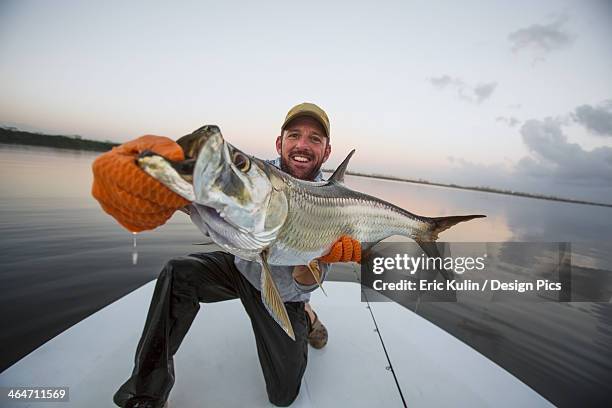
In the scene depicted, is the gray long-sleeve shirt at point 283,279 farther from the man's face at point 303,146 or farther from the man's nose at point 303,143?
the man's nose at point 303,143

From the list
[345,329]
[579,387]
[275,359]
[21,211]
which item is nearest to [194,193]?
[275,359]

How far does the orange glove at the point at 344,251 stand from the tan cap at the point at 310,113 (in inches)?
62.1

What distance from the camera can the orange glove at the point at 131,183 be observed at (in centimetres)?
107

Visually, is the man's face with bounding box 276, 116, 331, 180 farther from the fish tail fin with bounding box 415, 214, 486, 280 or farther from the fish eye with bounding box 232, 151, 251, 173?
the fish eye with bounding box 232, 151, 251, 173

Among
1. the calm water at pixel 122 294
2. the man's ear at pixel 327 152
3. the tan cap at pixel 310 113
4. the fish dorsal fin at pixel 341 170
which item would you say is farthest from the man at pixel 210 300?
the calm water at pixel 122 294

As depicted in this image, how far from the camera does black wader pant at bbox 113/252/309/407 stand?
2002 millimetres

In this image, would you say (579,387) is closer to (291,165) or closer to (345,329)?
(345,329)

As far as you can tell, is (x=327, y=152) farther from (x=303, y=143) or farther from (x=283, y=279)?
(x=283, y=279)

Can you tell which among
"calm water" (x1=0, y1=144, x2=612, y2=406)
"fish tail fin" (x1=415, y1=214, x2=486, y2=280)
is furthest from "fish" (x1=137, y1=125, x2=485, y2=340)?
"calm water" (x1=0, y1=144, x2=612, y2=406)

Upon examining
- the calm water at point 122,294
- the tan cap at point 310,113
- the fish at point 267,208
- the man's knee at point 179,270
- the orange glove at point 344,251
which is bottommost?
the calm water at point 122,294

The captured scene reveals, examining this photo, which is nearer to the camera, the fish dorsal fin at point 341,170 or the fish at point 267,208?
the fish at point 267,208

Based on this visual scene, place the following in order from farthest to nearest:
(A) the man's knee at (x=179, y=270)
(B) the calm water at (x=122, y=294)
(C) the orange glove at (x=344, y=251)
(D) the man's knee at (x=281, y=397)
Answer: (B) the calm water at (x=122, y=294) → (C) the orange glove at (x=344, y=251) → (A) the man's knee at (x=179, y=270) → (D) the man's knee at (x=281, y=397)

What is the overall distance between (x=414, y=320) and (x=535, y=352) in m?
3.51

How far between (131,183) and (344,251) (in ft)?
5.95
